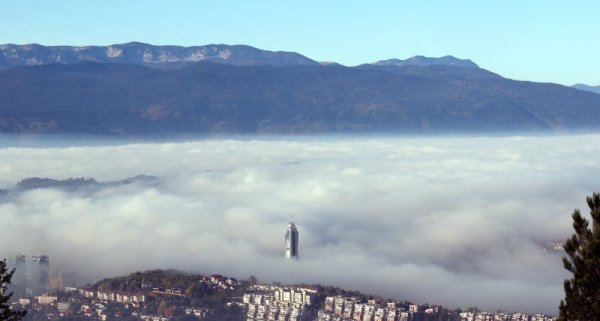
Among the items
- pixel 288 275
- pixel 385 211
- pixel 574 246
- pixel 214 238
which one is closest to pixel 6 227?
pixel 214 238

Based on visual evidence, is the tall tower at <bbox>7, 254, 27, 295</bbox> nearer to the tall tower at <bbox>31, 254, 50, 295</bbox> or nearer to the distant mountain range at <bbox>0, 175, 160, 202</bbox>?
the tall tower at <bbox>31, 254, 50, 295</bbox>

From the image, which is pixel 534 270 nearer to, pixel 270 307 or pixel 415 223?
pixel 270 307

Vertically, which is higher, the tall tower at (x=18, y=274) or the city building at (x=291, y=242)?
the city building at (x=291, y=242)

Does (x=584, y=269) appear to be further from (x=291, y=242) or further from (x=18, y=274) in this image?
(x=291, y=242)

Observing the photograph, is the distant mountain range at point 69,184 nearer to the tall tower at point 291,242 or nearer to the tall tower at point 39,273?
the tall tower at point 291,242

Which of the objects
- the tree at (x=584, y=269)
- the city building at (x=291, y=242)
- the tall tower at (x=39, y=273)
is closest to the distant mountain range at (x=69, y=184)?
the city building at (x=291, y=242)
